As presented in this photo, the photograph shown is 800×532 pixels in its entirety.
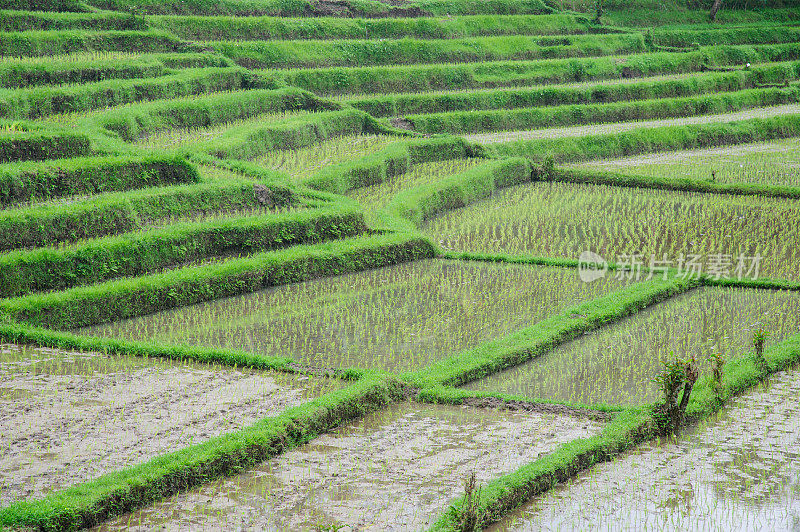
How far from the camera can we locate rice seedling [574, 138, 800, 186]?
59.5 ft

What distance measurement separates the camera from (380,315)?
972 cm

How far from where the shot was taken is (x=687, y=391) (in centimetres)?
691

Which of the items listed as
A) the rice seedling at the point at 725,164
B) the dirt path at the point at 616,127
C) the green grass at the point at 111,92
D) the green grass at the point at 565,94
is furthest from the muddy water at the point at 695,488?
the green grass at the point at 565,94

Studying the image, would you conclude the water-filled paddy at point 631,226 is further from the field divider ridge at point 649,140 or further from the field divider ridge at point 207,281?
the field divider ridge at point 649,140

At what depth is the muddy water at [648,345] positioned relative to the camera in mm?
7855

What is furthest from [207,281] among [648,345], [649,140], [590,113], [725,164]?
[590,113]

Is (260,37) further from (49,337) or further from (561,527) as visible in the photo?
(561,527)

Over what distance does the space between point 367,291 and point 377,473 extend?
483 centimetres

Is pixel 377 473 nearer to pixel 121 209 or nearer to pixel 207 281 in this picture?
pixel 207 281

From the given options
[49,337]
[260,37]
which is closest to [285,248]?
[49,337]

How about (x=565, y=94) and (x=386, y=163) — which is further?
(x=565, y=94)

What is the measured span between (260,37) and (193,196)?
12038mm

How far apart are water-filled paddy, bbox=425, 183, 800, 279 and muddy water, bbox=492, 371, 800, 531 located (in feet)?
17.1

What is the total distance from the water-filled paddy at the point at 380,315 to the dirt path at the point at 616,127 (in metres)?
8.80
